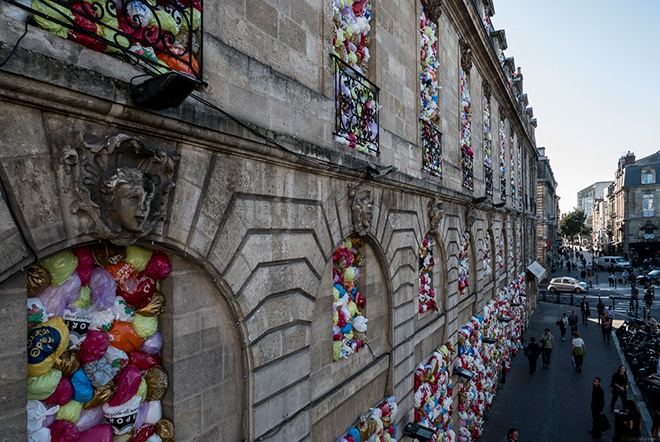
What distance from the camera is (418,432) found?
6.61 metres

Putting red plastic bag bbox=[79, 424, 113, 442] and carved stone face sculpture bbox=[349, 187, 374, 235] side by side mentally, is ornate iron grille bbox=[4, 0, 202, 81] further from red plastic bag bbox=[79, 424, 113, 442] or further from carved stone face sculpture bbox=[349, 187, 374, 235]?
carved stone face sculpture bbox=[349, 187, 374, 235]

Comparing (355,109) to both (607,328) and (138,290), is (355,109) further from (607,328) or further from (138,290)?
(607,328)

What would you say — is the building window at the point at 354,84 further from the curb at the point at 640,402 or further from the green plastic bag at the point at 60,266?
the curb at the point at 640,402

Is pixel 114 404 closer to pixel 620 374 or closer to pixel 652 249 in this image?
pixel 620 374

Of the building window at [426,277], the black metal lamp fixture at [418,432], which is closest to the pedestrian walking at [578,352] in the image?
the building window at [426,277]

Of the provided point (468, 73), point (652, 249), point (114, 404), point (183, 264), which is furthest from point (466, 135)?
point (652, 249)

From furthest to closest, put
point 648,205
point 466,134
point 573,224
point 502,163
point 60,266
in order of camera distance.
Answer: point 573,224 → point 648,205 → point 502,163 → point 466,134 → point 60,266

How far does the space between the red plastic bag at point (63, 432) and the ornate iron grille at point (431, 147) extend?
264 inches

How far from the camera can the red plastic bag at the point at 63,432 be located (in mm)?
2467

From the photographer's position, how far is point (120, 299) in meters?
2.86

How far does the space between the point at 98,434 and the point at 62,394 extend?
0.40 metres

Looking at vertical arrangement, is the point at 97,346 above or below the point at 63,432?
above

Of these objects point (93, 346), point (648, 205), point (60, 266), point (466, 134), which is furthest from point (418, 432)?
point (648, 205)

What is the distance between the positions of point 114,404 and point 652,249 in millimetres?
64944
